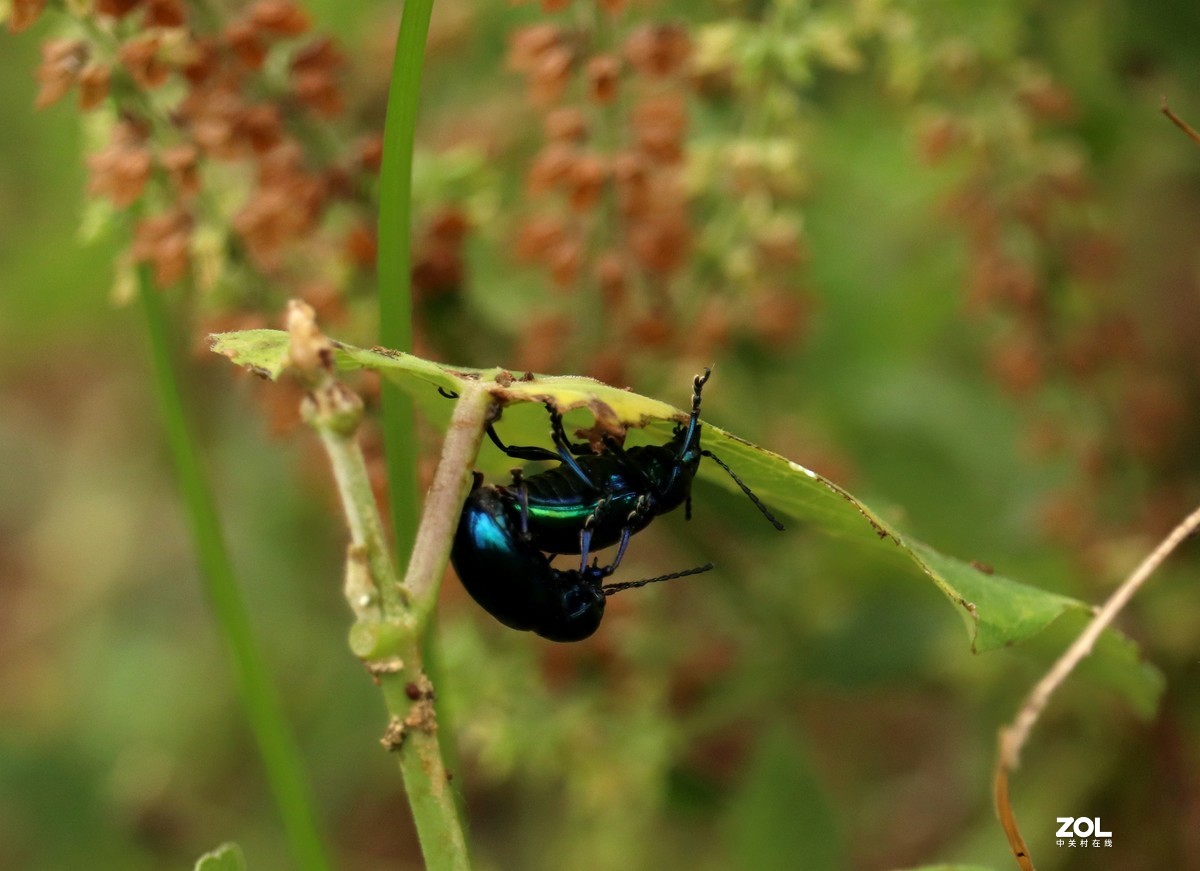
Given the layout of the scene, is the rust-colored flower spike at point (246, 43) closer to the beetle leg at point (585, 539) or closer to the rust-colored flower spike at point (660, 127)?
the rust-colored flower spike at point (660, 127)

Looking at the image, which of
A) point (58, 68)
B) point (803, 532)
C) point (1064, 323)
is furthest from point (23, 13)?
point (1064, 323)

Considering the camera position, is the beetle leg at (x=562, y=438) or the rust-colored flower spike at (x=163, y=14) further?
the rust-colored flower spike at (x=163, y=14)

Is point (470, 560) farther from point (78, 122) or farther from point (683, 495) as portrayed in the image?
point (78, 122)

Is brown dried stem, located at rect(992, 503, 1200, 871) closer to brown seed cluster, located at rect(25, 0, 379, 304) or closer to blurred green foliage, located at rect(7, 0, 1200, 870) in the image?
blurred green foliage, located at rect(7, 0, 1200, 870)

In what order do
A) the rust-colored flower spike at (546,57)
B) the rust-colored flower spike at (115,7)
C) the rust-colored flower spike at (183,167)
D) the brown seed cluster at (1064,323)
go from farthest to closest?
the brown seed cluster at (1064,323)
the rust-colored flower spike at (546,57)
the rust-colored flower spike at (183,167)
the rust-colored flower spike at (115,7)

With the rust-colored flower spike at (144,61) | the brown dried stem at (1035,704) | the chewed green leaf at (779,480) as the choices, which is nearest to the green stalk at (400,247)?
the chewed green leaf at (779,480)

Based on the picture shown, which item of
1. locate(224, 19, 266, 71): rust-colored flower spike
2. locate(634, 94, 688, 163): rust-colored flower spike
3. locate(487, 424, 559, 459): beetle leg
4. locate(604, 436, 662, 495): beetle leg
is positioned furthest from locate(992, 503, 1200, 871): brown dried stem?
locate(224, 19, 266, 71): rust-colored flower spike
